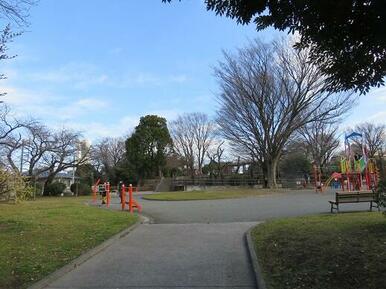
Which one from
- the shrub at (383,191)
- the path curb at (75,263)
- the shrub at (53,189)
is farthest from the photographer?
the shrub at (53,189)

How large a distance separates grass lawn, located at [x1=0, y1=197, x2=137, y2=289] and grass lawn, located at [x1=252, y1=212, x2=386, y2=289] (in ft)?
12.1

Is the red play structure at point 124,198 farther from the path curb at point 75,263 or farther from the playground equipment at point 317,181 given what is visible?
the playground equipment at point 317,181

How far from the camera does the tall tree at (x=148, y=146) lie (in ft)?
225

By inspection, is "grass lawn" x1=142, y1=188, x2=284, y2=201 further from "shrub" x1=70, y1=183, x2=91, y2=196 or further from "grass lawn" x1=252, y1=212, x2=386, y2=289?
"shrub" x1=70, y1=183, x2=91, y2=196

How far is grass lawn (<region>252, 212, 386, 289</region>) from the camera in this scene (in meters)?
6.84

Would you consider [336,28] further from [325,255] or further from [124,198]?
[124,198]

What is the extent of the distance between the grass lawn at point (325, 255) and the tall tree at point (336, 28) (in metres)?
2.74

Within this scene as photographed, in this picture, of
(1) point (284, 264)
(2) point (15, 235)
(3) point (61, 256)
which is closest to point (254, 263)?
(1) point (284, 264)

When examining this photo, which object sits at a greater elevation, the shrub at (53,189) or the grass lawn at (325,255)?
the shrub at (53,189)

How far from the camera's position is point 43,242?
10.8 metres

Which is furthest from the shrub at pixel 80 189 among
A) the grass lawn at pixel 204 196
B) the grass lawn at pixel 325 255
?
the grass lawn at pixel 325 255

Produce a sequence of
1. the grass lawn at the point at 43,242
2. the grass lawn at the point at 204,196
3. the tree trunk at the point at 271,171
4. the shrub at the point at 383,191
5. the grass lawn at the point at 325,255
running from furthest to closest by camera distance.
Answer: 1. the tree trunk at the point at 271,171
2. the grass lawn at the point at 204,196
3. the shrub at the point at 383,191
4. the grass lawn at the point at 43,242
5. the grass lawn at the point at 325,255

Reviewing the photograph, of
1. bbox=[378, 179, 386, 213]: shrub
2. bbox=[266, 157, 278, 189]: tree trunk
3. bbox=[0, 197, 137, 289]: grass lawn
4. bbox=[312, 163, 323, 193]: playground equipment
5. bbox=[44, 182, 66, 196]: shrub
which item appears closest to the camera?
bbox=[0, 197, 137, 289]: grass lawn

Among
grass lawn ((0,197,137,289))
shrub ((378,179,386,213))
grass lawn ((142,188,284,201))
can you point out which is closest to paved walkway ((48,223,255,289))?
grass lawn ((0,197,137,289))
